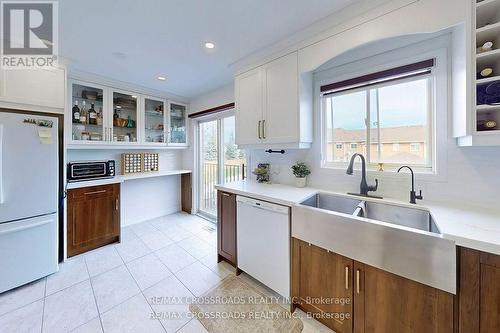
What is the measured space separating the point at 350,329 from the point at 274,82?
2.18 metres

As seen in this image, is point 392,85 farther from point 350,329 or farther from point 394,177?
point 350,329

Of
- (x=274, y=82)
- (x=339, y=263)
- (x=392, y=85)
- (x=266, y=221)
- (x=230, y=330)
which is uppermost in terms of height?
(x=274, y=82)

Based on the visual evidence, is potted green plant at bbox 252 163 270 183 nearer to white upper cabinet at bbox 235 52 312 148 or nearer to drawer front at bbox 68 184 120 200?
white upper cabinet at bbox 235 52 312 148

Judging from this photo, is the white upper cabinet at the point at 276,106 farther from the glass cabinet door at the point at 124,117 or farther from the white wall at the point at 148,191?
the white wall at the point at 148,191

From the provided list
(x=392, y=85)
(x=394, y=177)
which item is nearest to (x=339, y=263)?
(x=394, y=177)

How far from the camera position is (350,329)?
1345mm

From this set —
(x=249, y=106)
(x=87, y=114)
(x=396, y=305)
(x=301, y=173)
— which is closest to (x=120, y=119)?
(x=87, y=114)

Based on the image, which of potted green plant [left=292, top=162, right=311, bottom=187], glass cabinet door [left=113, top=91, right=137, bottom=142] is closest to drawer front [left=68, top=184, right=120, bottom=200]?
glass cabinet door [left=113, top=91, right=137, bottom=142]

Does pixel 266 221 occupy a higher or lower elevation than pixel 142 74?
lower

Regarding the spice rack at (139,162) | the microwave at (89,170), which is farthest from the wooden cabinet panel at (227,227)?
the spice rack at (139,162)

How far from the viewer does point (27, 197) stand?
1.91m

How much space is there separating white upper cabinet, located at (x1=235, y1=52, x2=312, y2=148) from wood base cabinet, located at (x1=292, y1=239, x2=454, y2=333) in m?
1.07

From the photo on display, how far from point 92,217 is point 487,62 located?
403cm

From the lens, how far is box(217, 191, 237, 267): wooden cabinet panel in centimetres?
218
